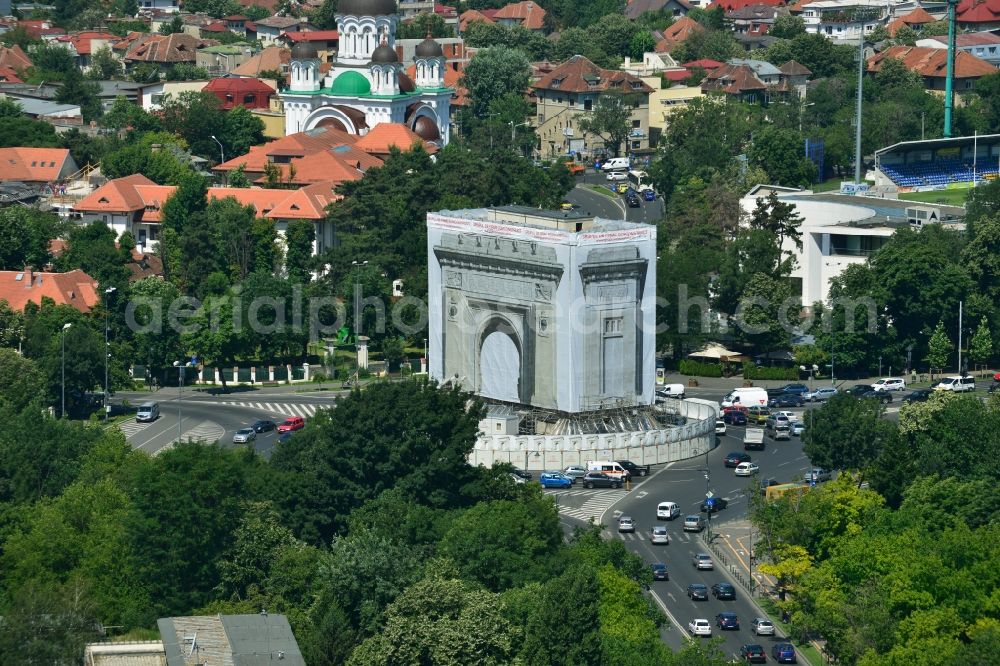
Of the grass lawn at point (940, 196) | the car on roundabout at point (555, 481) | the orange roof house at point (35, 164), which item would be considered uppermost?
the orange roof house at point (35, 164)

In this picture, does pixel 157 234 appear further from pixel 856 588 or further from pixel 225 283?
pixel 856 588

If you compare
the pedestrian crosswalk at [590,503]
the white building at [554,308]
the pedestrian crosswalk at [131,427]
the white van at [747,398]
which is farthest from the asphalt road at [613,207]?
the pedestrian crosswalk at [590,503]

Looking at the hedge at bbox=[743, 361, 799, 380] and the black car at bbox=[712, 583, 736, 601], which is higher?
the hedge at bbox=[743, 361, 799, 380]

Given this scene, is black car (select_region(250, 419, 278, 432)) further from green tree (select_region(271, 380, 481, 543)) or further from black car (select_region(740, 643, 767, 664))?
black car (select_region(740, 643, 767, 664))

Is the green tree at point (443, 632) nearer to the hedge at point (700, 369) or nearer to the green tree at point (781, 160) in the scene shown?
the hedge at point (700, 369)

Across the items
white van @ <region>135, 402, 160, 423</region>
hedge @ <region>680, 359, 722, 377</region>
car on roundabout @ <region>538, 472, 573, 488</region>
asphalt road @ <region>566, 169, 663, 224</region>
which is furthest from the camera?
asphalt road @ <region>566, 169, 663, 224</region>

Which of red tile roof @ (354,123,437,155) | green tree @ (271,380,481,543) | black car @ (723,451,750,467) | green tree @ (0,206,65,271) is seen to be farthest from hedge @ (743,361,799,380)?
red tile roof @ (354,123,437,155)

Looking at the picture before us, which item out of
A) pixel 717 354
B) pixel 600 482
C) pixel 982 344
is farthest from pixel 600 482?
pixel 982 344

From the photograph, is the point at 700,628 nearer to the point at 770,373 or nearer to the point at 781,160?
the point at 770,373
